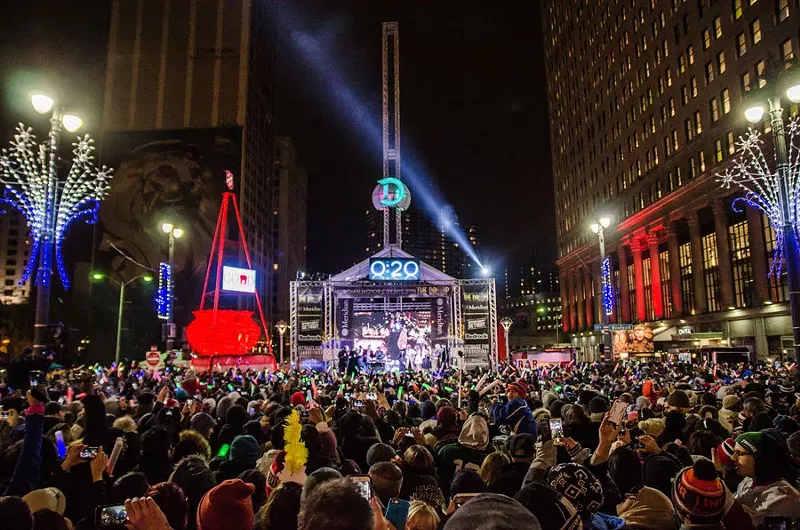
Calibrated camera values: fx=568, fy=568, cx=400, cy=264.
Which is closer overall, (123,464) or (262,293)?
(123,464)

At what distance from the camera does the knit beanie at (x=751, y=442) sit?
14.3ft

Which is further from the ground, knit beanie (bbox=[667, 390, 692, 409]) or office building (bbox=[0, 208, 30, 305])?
office building (bbox=[0, 208, 30, 305])

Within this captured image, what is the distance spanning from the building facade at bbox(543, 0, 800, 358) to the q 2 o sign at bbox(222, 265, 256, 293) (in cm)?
3862

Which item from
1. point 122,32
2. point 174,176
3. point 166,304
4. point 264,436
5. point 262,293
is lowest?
point 264,436

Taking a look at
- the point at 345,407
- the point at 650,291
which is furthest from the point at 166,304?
the point at 650,291

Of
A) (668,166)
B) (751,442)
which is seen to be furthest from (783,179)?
(668,166)

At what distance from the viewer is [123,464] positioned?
5883 mm

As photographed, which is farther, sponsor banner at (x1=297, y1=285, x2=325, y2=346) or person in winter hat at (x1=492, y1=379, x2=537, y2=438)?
sponsor banner at (x1=297, y1=285, x2=325, y2=346)

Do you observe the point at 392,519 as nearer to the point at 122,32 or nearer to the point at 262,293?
the point at 122,32

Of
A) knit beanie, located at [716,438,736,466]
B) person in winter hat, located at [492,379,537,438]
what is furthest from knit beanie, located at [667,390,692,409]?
knit beanie, located at [716,438,736,466]

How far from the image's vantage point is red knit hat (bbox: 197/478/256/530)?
3154 mm

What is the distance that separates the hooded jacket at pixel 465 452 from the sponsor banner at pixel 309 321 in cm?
3522

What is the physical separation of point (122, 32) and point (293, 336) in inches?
2511

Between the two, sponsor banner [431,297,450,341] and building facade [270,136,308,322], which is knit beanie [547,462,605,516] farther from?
building facade [270,136,308,322]
